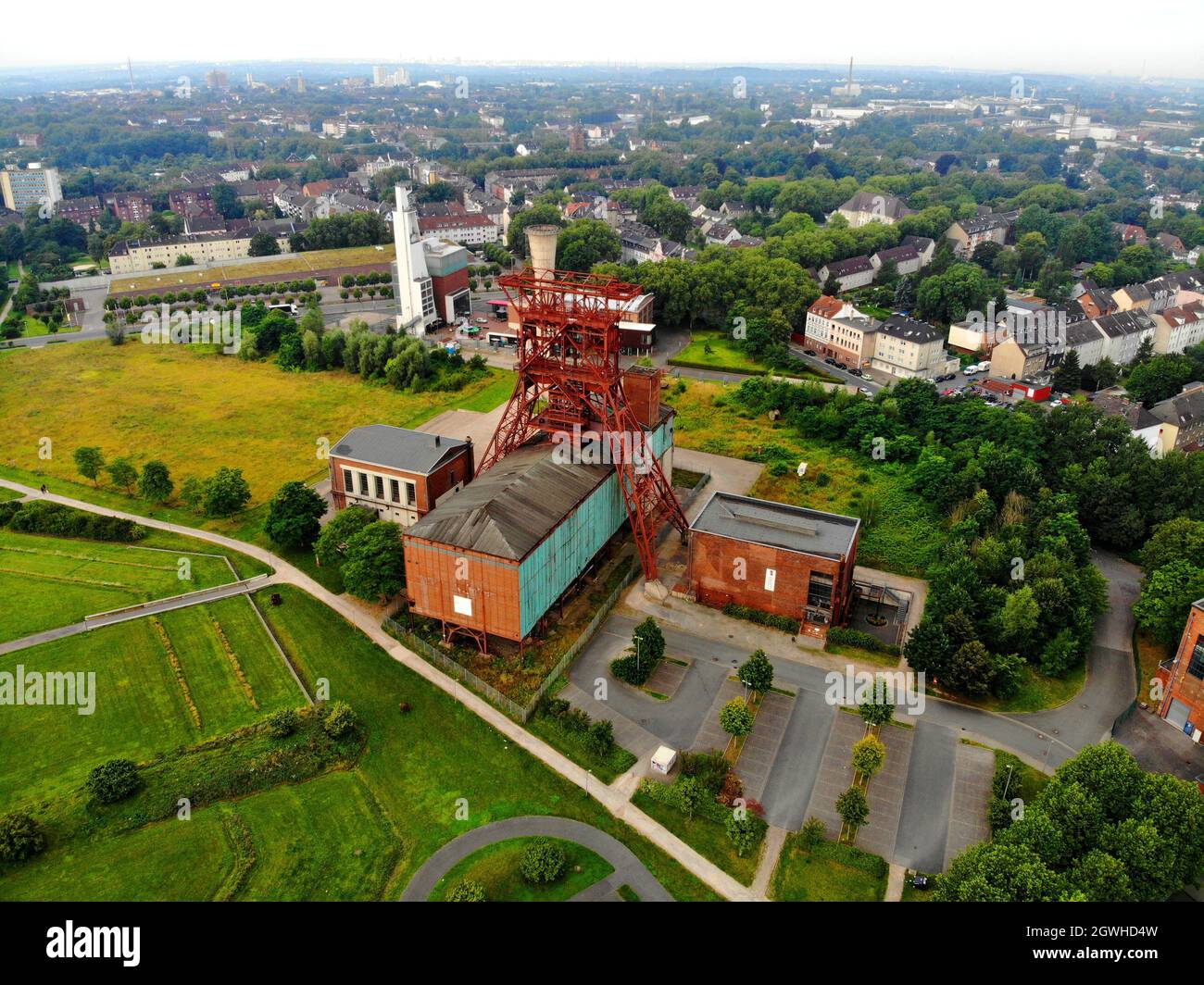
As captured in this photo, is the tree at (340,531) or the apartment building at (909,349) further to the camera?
the apartment building at (909,349)

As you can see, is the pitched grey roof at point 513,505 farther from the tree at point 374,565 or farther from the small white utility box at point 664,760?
the small white utility box at point 664,760

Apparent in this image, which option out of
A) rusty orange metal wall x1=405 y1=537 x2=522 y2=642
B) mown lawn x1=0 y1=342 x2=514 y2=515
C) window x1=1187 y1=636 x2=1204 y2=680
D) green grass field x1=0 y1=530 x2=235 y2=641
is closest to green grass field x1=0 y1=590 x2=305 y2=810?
green grass field x1=0 y1=530 x2=235 y2=641

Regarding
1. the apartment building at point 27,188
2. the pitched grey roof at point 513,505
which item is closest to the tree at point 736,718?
the pitched grey roof at point 513,505

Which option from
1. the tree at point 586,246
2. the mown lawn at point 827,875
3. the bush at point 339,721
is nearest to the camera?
the mown lawn at point 827,875

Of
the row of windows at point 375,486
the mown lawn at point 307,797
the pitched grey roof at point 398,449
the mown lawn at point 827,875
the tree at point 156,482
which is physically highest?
the pitched grey roof at point 398,449

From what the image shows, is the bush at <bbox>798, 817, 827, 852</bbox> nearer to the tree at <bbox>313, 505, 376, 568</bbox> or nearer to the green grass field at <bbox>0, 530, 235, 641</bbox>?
the tree at <bbox>313, 505, 376, 568</bbox>

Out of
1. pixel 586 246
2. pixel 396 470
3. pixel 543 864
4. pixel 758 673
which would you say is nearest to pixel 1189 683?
pixel 758 673
